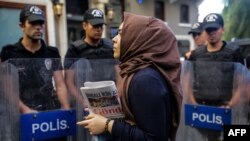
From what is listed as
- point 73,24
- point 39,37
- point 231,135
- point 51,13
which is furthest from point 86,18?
point 73,24

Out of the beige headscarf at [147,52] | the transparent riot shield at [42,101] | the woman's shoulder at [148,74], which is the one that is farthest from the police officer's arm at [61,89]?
the woman's shoulder at [148,74]

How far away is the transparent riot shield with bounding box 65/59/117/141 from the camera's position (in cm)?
312

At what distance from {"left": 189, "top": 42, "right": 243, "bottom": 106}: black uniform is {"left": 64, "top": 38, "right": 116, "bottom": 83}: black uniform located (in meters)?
0.94

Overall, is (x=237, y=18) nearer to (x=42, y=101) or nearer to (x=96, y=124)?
(x=42, y=101)

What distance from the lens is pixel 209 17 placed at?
4047mm

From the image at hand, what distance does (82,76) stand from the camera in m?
3.20

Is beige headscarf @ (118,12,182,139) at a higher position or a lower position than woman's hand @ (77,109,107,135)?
higher

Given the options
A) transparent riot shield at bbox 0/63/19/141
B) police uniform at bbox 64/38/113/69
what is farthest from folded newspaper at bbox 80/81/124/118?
police uniform at bbox 64/38/113/69

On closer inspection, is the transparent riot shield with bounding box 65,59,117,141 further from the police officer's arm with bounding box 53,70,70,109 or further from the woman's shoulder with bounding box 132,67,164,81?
the woman's shoulder with bounding box 132,67,164,81

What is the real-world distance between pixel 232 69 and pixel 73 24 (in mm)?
7145

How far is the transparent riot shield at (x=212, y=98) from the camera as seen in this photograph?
10.9ft

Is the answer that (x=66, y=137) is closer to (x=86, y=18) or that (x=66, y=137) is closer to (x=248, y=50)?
(x=86, y=18)

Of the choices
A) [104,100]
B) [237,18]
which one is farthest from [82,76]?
[237,18]

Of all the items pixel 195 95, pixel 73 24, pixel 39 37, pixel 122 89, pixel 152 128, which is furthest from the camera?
pixel 73 24
